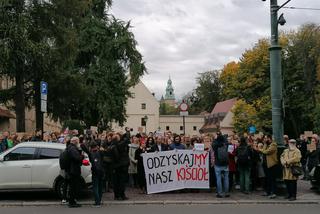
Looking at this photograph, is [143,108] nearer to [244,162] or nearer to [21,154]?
[244,162]

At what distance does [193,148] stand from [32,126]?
38.5m

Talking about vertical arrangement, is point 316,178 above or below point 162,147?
below

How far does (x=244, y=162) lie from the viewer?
52.7ft

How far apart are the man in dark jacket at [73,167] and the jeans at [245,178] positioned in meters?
5.37

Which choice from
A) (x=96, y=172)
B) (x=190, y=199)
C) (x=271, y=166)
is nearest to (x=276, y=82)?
(x=271, y=166)

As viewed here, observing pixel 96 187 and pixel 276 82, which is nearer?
pixel 96 187

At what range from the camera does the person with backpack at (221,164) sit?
606 inches

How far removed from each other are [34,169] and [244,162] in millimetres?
6310

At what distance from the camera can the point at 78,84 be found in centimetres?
3381

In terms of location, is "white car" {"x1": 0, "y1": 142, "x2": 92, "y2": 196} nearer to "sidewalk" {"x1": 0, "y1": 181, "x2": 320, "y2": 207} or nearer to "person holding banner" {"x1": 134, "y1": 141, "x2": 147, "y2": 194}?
"sidewalk" {"x1": 0, "y1": 181, "x2": 320, "y2": 207}

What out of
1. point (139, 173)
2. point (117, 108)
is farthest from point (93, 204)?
point (117, 108)

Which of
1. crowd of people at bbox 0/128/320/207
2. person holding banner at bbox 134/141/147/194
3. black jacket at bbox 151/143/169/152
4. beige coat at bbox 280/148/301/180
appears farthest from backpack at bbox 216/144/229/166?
person holding banner at bbox 134/141/147/194

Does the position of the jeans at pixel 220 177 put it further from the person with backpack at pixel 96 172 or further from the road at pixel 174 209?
the person with backpack at pixel 96 172

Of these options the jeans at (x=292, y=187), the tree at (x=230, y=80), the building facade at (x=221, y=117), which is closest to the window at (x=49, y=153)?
the jeans at (x=292, y=187)
